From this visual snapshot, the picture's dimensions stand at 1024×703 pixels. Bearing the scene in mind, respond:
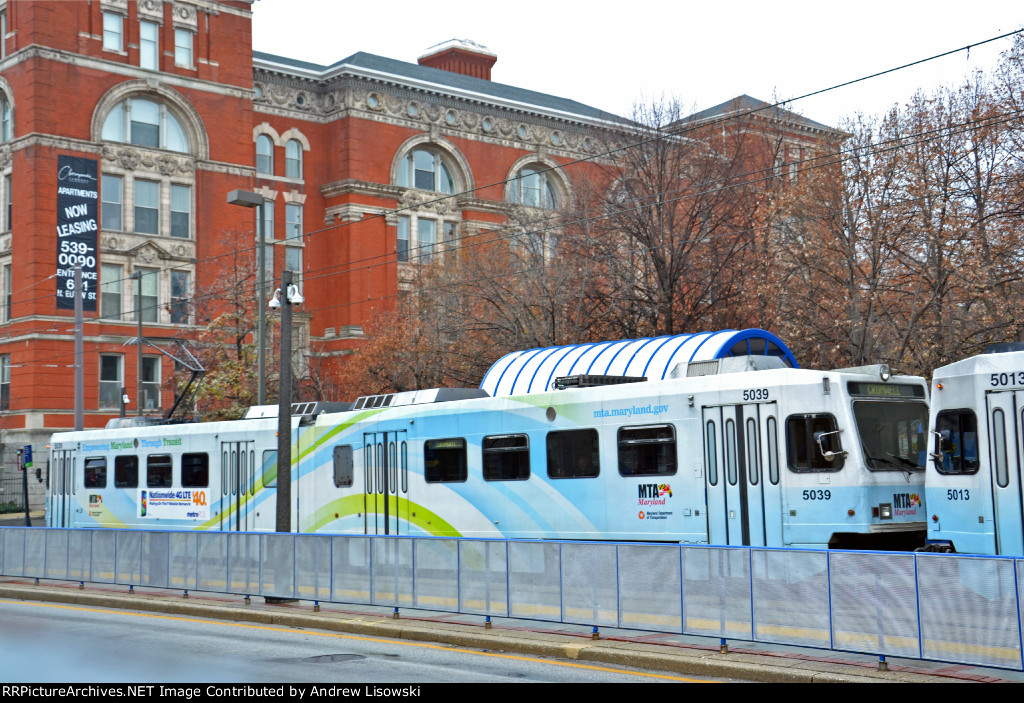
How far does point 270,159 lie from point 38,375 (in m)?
17.0

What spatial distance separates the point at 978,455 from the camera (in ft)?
48.0

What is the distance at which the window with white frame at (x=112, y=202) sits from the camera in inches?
2104

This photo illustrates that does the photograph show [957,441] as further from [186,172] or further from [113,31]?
[113,31]

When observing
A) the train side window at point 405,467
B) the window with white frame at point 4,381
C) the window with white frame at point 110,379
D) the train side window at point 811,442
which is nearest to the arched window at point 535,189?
the window with white frame at point 110,379

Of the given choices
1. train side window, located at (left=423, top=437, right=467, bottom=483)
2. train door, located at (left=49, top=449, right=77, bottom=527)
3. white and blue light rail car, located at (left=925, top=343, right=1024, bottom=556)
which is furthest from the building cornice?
white and blue light rail car, located at (left=925, top=343, right=1024, bottom=556)

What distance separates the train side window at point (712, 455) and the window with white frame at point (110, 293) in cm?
4156

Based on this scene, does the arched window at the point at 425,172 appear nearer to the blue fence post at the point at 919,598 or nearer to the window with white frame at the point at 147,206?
the window with white frame at the point at 147,206

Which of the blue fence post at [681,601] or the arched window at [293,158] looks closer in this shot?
the blue fence post at [681,601]

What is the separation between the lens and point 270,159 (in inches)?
2422

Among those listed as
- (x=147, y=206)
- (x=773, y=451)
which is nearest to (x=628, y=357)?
(x=773, y=451)

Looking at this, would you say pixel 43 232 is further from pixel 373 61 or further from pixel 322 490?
pixel 322 490

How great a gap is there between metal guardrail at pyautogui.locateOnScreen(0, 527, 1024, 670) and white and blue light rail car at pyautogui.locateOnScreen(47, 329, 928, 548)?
3.40 meters

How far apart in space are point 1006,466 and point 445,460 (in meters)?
10.1

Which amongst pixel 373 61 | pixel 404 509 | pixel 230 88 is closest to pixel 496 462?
pixel 404 509
